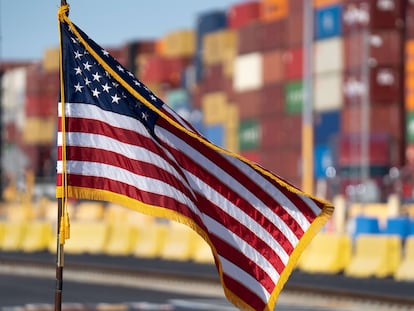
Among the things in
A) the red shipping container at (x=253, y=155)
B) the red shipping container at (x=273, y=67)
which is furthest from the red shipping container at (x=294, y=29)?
the red shipping container at (x=253, y=155)

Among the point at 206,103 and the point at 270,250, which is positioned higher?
the point at 206,103

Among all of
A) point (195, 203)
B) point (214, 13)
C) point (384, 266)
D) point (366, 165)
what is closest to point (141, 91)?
point (195, 203)

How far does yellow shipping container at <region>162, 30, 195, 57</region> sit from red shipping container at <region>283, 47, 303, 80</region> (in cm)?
2417

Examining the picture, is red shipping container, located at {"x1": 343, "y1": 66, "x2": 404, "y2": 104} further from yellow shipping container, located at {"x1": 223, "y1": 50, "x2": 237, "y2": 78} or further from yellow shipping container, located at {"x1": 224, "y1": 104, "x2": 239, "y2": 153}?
yellow shipping container, located at {"x1": 223, "y1": 50, "x2": 237, "y2": 78}

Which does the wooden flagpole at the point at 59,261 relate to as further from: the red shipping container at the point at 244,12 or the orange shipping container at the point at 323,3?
the red shipping container at the point at 244,12

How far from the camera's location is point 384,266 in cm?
2753

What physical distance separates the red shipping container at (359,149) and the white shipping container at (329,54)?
428 cm

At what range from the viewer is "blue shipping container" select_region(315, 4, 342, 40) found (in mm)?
78750

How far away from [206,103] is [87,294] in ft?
258

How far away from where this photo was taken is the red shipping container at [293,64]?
82.8 m

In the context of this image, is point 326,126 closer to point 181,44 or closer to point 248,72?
point 248,72

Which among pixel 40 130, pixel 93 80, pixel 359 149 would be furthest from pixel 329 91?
pixel 93 80

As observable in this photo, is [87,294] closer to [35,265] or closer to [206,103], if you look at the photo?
[35,265]

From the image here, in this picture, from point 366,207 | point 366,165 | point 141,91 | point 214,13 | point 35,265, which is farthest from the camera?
point 214,13
